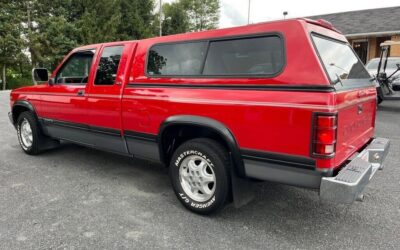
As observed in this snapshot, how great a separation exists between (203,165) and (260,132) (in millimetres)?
783

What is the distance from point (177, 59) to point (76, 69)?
2.19 m

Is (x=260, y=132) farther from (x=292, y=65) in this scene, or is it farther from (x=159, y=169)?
(x=159, y=169)

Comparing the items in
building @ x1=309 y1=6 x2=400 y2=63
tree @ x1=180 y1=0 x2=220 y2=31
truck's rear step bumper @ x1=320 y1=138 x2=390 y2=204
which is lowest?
truck's rear step bumper @ x1=320 y1=138 x2=390 y2=204

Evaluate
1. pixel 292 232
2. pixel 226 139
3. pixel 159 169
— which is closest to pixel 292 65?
pixel 226 139

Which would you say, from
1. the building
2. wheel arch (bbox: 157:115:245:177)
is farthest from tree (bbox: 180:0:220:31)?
wheel arch (bbox: 157:115:245:177)

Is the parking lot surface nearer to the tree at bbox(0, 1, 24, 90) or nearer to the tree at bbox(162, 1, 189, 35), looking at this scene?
the tree at bbox(0, 1, 24, 90)

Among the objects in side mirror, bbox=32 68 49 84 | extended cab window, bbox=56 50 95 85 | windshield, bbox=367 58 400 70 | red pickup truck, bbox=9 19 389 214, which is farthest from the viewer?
windshield, bbox=367 58 400 70

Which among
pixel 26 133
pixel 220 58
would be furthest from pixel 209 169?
pixel 26 133

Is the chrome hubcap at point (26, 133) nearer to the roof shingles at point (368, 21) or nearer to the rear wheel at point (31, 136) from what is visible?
the rear wheel at point (31, 136)

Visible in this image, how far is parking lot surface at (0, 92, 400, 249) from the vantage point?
9.30 ft

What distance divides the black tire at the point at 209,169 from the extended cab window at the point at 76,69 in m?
2.10

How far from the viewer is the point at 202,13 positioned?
170 feet

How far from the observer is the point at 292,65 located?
2680 millimetres

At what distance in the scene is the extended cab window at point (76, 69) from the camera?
4.66 metres
